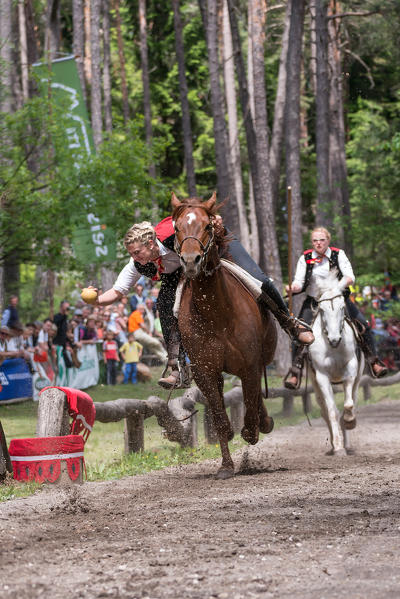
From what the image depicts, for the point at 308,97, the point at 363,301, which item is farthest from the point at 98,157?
the point at 308,97

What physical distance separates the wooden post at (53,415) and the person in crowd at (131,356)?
15308mm

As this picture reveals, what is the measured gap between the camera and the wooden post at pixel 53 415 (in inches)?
402

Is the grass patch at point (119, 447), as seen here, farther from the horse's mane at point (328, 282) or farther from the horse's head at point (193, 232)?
the horse's head at point (193, 232)

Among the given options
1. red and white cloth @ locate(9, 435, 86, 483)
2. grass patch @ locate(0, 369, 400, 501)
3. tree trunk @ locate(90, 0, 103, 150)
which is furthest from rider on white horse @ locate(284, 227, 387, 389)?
tree trunk @ locate(90, 0, 103, 150)

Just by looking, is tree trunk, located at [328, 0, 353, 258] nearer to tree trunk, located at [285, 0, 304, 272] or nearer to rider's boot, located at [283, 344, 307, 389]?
tree trunk, located at [285, 0, 304, 272]

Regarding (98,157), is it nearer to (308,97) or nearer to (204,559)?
(204,559)

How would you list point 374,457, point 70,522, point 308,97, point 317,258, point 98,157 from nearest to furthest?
point 70,522 < point 374,457 < point 317,258 < point 98,157 < point 308,97

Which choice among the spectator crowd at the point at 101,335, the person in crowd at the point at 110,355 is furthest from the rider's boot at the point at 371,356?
the person in crowd at the point at 110,355

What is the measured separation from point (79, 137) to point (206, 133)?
25.9 m

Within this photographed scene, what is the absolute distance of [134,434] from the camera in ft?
43.4

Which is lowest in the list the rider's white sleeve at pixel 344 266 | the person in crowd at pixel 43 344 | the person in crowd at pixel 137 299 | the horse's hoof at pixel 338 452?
the person in crowd at pixel 137 299

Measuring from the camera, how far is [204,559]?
235 inches

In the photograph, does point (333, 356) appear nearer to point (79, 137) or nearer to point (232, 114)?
point (79, 137)

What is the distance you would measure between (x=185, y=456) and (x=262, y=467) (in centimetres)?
178
